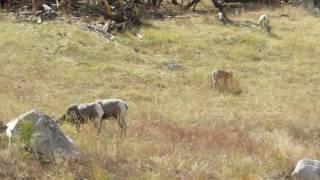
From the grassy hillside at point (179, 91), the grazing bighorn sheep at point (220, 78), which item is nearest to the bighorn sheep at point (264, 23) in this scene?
the grassy hillside at point (179, 91)

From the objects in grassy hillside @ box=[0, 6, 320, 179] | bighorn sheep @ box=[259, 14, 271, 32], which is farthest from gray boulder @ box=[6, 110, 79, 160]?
bighorn sheep @ box=[259, 14, 271, 32]

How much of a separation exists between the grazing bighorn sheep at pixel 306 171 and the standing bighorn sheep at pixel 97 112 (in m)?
3.34

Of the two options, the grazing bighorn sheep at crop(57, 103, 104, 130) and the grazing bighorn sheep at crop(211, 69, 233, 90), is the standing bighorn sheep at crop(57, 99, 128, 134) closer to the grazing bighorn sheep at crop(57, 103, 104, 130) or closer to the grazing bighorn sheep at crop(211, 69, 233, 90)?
the grazing bighorn sheep at crop(57, 103, 104, 130)

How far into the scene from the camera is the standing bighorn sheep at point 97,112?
1095 cm

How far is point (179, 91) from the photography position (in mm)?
16500

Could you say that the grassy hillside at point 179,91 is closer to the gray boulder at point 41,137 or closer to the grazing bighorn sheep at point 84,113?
the gray boulder at point 41,137

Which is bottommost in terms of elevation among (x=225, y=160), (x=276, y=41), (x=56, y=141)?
(x=276, y=41)

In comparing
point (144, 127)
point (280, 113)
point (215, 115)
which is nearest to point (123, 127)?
point (144, 127)

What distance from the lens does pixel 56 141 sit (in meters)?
7.74

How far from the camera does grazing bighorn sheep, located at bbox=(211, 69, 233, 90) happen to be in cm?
1684

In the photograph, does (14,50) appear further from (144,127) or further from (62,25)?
(144,127)

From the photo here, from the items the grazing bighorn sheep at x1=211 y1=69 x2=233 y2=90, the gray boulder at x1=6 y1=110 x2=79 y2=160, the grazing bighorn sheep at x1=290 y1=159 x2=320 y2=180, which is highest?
the gray boulder at x1=6 y1=110 x2=79 y2=160

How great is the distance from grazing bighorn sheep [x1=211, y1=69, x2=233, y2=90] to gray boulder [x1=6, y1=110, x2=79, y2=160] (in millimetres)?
9323

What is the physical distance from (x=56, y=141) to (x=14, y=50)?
11548mm
